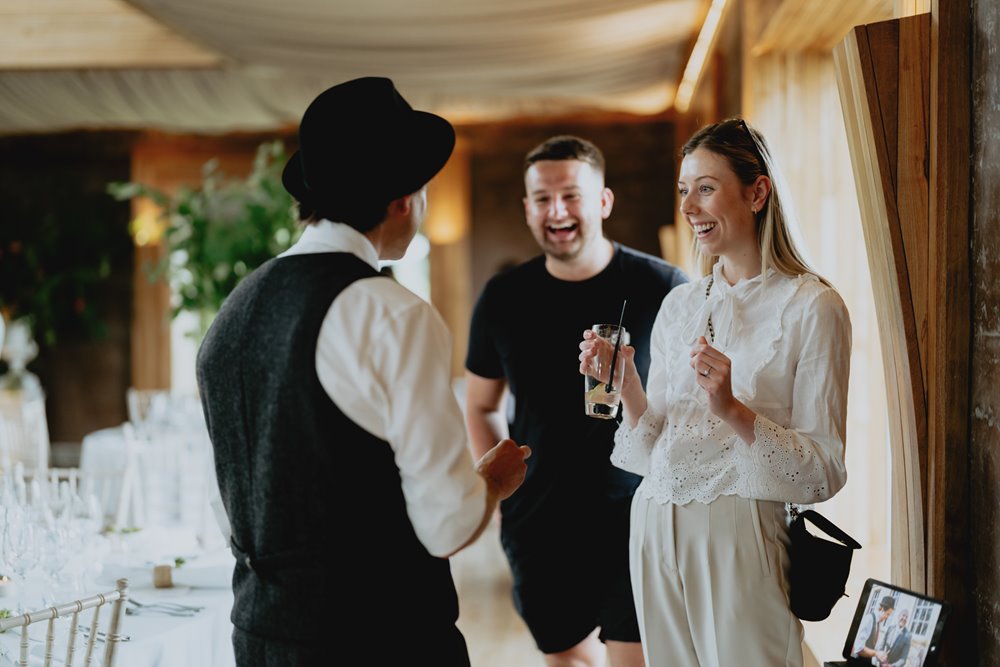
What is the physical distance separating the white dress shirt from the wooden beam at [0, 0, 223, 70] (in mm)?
6743

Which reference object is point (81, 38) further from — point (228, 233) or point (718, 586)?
point (718, 586)

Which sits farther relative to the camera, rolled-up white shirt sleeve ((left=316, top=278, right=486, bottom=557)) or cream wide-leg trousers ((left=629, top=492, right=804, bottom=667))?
cream wide-leg trousers ((left=629, top=492, right=804, bottom=667))

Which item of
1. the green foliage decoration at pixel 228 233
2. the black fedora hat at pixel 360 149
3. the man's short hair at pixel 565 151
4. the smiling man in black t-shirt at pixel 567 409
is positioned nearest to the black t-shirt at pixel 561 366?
the smiling man in black t-shirt at pixel 567 409

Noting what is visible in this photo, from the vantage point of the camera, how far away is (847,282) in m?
4.80

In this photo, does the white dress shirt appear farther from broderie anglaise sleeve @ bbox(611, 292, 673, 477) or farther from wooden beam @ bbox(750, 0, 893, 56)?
wooden beam @ bbox(750, 0, 893, 56)

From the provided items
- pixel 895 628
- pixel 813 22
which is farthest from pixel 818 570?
pixel 813 22

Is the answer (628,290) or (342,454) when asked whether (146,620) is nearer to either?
(342,454)

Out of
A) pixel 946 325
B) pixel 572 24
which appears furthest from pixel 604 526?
pixel 572 24

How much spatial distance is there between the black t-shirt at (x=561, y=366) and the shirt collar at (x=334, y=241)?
4.50ft

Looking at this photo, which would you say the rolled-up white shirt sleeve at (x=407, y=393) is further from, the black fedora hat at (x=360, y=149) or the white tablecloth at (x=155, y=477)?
the white tablecloth at (x=155, y=477)

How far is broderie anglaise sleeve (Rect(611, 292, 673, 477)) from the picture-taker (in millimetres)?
2318

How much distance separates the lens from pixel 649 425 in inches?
91.3

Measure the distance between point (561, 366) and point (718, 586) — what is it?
117 centimetres

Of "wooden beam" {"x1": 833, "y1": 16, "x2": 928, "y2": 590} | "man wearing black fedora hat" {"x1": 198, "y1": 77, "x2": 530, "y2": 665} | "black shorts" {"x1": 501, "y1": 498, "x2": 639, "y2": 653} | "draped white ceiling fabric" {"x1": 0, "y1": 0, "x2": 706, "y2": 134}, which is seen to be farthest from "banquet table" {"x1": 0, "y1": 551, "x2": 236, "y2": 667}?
"draped white ceiling fabric" {"x1": 0, "y1": 0, "x2": 706, "y2": 134}
